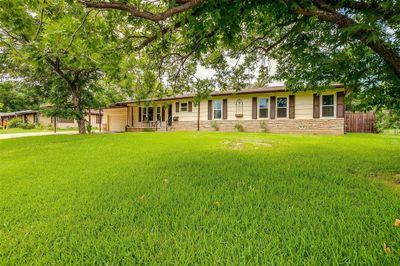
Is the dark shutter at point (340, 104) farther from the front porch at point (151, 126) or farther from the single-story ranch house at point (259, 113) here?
the front porch at point (151, 126)

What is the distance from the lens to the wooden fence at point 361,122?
15922 millimetres

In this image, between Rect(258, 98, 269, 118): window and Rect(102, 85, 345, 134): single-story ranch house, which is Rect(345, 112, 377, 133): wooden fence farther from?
Rect(258, 98, 269, 118): window

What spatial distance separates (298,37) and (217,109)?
13.4m

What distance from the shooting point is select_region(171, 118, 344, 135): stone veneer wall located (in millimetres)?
13898

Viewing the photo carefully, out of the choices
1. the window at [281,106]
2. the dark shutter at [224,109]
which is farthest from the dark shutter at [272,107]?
the dark shutter at [224,109]

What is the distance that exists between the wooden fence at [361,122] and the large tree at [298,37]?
1381 cm

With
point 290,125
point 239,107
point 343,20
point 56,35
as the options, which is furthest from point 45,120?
point 343,20

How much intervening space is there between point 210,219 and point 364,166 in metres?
4.02

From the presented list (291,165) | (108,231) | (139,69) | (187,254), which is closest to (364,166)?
(291,165)

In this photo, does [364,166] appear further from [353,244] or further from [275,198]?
[353,244]

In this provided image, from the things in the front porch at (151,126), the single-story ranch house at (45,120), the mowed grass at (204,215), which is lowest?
the mowed grass at (204,215)

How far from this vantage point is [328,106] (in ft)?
46.5

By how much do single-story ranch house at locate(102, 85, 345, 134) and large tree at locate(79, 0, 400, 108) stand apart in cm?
607

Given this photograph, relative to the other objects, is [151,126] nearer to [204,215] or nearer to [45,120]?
[204,215]
